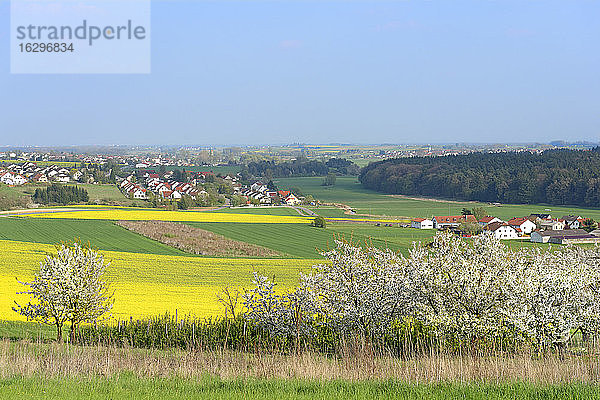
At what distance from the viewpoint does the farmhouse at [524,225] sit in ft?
215

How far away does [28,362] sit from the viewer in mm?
11711

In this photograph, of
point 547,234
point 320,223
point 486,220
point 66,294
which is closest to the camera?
point 66,294

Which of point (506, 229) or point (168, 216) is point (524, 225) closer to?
point (506, 229)

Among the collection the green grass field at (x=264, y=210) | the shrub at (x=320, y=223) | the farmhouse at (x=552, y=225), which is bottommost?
the farmhouse at (x=552, y=225)

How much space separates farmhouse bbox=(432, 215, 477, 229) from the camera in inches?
2746

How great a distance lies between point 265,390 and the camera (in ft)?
33.2

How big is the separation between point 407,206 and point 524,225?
2876cm

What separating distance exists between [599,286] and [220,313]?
13.1 m

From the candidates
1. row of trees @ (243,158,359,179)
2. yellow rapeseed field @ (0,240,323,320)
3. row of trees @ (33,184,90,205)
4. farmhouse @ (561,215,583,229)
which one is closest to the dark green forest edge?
farmhouse @ (561,215,583,229)

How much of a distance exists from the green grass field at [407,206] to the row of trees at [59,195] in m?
35.5

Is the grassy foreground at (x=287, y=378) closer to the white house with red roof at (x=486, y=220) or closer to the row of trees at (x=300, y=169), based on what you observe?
the white house with red roof at (x=486, y=220)

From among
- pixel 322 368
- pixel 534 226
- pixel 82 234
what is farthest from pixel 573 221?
pixel 322 368

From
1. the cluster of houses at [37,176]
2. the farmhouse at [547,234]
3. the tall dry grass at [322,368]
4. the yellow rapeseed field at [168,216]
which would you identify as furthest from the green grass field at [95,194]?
the tall dry grass at [322,368]

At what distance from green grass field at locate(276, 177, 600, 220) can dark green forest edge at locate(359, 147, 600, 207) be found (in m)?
3.65
